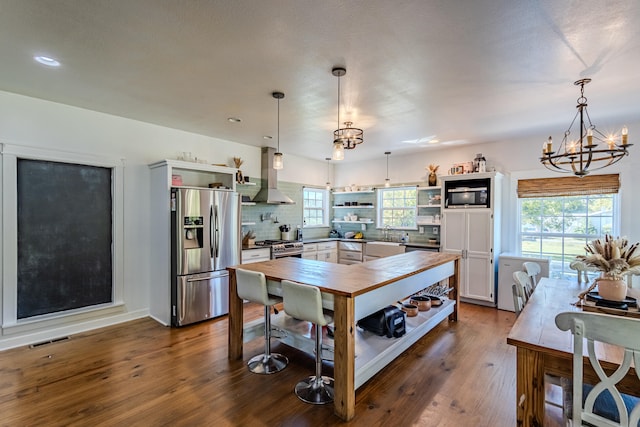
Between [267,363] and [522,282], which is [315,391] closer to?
[267,363]

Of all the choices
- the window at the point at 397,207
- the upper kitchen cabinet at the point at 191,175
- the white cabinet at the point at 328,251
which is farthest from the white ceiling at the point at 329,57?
the white cabinet at the point at 328,251

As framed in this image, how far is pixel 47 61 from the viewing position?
249cm

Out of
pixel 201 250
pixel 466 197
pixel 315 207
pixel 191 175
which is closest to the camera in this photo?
pixel 201 250

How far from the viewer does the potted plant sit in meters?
2.14

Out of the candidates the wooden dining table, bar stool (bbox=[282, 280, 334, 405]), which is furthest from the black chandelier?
bar stool (bbox=[282, 280, 334, 405])

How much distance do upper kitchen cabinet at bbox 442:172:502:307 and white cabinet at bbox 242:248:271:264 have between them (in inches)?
121

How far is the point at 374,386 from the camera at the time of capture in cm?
258

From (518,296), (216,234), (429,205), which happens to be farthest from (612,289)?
(216,234)

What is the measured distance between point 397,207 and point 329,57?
4.63 meters

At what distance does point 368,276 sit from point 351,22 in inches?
75.9

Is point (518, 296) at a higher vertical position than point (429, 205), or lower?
lower

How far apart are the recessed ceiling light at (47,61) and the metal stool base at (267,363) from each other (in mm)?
3122

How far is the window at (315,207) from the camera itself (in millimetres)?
6855

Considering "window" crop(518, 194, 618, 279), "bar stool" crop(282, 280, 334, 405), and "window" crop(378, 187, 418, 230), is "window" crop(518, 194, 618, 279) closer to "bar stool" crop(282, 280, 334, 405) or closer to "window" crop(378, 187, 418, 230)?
"window" crop(378, 187, 418, 230)
